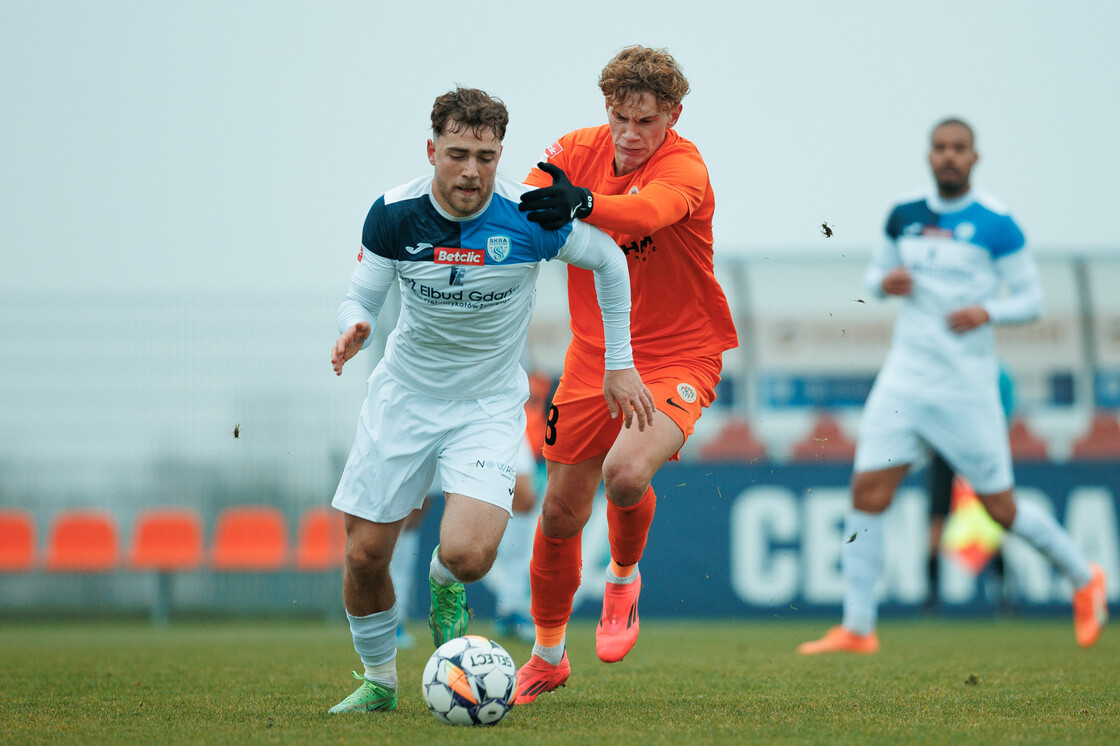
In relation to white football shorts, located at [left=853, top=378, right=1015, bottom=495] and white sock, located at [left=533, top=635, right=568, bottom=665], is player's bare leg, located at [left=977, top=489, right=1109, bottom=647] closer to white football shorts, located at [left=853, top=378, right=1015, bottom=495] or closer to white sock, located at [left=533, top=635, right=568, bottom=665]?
white football shorts, located at [left=853, top=378, right=1015, bottom=495]

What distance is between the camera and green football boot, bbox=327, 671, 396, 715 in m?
4.59

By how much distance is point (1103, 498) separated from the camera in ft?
36.5

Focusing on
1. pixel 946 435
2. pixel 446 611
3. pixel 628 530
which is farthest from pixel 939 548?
pixel 446 611

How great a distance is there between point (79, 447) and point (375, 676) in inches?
317

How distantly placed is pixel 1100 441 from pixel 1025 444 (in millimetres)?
689

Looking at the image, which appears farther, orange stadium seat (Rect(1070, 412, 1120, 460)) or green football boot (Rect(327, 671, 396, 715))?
orange stadium seat (Rect(1070, 412, 1120, 460))

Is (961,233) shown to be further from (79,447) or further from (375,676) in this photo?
(79,447)

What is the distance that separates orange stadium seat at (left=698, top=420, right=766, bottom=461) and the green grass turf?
2956mm

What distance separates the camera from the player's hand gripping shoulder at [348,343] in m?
4.05

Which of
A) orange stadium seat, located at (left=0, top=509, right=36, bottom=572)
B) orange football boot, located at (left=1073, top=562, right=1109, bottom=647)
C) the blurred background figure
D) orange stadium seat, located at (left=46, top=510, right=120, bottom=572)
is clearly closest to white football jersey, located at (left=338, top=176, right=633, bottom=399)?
orange football boot, located at (left=1073, top=562, right=1109, bottom=647)

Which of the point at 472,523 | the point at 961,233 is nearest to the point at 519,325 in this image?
the point at 472,523

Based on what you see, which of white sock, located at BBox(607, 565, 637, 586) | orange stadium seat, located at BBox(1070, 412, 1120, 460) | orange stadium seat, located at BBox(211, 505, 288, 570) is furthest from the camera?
orange stadium seat, located at BBox(211, 505, 288, 570)

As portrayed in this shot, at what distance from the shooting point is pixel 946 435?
7219 millimetres

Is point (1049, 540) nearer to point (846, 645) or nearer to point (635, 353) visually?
point (846, 645)
